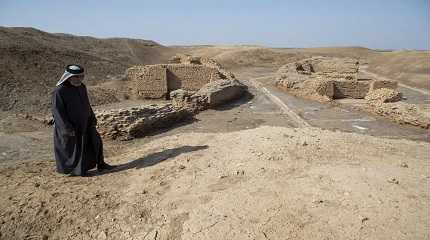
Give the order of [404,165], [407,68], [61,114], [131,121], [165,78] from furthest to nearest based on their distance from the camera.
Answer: [407,68], [165,78], [131,121], [404,165], [61,114]

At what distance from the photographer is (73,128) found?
514 centimetres

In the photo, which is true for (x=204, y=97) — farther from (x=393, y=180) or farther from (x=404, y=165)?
(x=393, y=180)

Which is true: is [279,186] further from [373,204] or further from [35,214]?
[35,214]

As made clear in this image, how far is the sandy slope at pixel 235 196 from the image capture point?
12.2 ft

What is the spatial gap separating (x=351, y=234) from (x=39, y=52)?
21278 mm

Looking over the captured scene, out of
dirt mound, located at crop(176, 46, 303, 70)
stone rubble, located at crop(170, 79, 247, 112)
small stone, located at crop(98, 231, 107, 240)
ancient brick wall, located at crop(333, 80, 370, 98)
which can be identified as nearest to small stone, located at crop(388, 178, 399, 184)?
small stone, located at crop(98, 231, 107, 240)

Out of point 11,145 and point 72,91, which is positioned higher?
point 72,91

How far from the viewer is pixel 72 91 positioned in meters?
5.23

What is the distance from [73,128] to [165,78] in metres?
9.18

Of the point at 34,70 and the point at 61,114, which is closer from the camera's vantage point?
the point at 61,114

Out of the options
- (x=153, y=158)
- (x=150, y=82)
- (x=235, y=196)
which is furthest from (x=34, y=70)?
(x=235, y=196)

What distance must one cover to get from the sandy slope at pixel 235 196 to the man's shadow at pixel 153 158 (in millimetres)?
31

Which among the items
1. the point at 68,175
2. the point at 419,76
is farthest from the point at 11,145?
the point at 419,76

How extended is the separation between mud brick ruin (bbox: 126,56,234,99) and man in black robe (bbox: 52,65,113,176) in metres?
8.83
